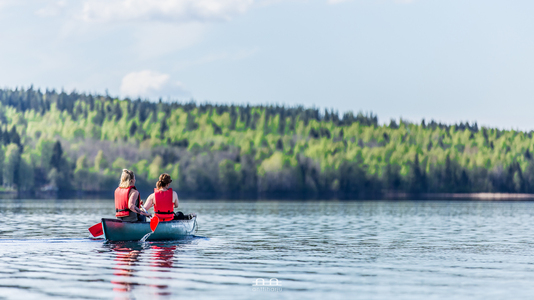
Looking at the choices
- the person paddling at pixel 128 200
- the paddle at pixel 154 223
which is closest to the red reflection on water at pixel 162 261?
the paddle at pixel 154 223

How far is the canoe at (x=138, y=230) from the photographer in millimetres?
30594

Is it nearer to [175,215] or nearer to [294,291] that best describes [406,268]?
[294,291]

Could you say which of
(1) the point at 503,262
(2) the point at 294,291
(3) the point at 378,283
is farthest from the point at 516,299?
(1) the point at 503,262

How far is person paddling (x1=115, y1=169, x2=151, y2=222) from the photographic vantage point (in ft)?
96.3

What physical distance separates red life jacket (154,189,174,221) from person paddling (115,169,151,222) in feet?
2.04

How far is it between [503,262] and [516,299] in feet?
28.2

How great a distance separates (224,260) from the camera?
2566cm

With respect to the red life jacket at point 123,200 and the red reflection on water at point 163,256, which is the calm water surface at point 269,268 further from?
the red life jacket at point 123,200

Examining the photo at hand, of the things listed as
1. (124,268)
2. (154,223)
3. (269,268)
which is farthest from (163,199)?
(269,268)

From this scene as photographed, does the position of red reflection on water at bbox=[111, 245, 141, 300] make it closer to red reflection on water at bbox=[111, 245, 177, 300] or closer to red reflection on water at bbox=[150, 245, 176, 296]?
red reflection on water at bbox=[111, 245, 177, 300]

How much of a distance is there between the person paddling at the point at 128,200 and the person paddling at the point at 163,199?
457 mm

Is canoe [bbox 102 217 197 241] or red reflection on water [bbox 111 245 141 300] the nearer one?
red reflection on water [bbox 111 245 141 300]

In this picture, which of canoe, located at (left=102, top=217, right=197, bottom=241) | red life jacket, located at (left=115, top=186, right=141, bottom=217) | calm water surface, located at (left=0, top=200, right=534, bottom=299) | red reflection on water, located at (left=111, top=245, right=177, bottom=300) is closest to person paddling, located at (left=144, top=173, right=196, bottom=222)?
canoe, located at (left=102, top=217, right=197, bottom=241)

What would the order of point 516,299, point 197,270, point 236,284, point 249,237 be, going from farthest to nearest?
1. point 249,237
2. point 197,270
3. point 236,284
4. point 516,299
